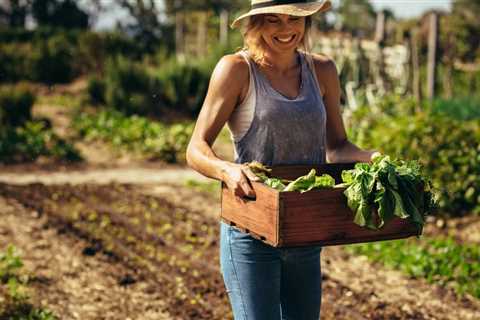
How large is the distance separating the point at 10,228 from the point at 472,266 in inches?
160

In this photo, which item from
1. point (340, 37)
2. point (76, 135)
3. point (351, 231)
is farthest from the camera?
point (340, 37)

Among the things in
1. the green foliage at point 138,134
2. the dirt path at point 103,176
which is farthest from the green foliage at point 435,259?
the green foliage at point 138,134

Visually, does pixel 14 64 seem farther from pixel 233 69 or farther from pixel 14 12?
pixel 233 69

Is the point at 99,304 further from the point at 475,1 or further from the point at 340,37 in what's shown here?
the point at 475,1

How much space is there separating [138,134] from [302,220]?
992cm

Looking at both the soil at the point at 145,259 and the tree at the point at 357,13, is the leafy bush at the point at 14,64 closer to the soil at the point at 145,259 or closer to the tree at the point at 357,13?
the soil at the point at 145,259

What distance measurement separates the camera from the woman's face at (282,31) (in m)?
2.87

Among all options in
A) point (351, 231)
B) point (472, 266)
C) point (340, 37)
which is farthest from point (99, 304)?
point (340, 37)

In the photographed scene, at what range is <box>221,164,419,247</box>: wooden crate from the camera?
2.59 meters

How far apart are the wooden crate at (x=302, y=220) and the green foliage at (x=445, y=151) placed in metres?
4.82

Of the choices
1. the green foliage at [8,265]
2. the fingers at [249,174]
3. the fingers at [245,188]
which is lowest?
the green foliage at [8,265]

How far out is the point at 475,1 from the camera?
4444 centimetres

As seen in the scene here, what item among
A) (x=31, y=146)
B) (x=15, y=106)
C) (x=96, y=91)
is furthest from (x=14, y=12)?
(x=31, y=146)

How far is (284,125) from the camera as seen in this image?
2885 mm
